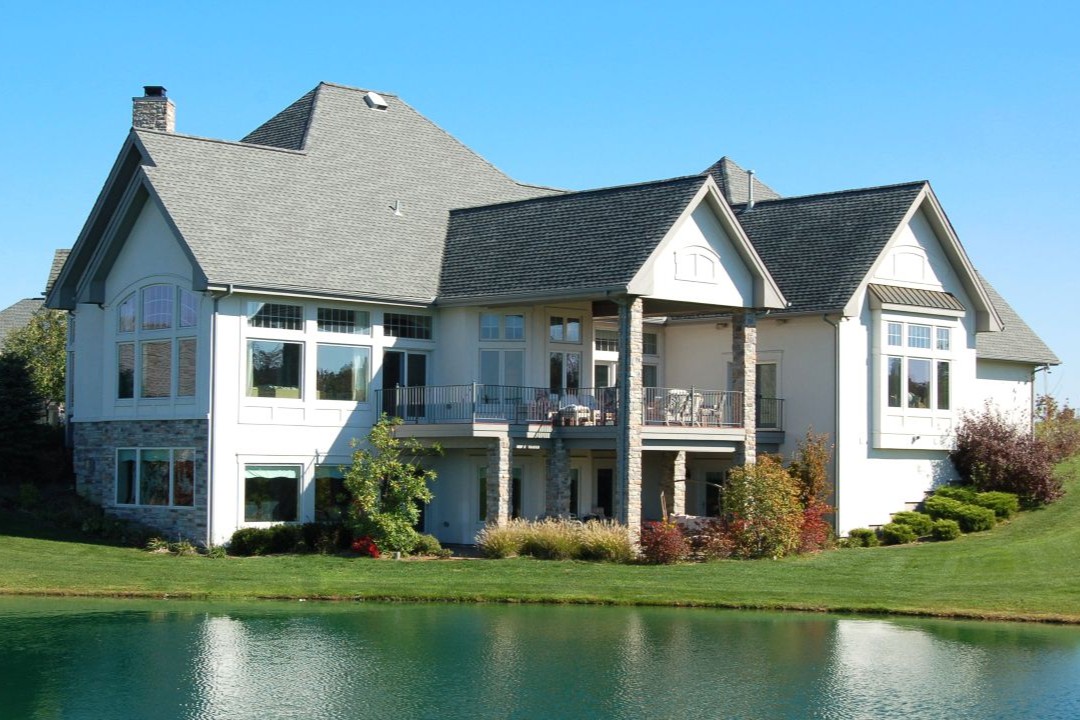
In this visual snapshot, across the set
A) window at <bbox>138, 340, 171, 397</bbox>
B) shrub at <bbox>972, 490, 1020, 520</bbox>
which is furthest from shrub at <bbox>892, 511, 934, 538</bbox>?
window at <bbox>138, 340, 171, 397</bbox>

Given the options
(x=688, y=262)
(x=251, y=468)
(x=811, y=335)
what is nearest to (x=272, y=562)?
(x=251, y=468)

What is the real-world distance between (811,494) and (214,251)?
52.1 feet

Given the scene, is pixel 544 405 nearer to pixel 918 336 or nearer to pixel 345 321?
pixel 345 321

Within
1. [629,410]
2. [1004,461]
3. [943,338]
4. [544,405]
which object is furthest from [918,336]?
[544,405]

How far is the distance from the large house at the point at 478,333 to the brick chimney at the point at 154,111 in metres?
0.06

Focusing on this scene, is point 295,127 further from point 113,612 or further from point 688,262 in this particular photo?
point 113,612

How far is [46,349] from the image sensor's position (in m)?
52.4

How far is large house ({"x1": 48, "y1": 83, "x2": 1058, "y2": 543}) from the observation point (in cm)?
3400

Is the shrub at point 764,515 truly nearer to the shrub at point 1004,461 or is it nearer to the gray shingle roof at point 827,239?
the gray shingle roof at point 827,239

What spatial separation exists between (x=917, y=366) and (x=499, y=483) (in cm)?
1262

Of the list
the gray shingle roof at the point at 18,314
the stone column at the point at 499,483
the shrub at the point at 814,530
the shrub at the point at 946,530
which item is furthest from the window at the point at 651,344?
the gray shingle roof at the point at 18,314

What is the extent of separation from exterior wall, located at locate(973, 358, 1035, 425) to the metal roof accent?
13.3 feet

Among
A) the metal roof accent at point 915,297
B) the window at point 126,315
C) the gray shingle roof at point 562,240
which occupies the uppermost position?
the gray shingle roof at point 562,240

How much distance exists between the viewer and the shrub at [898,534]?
36000mm
